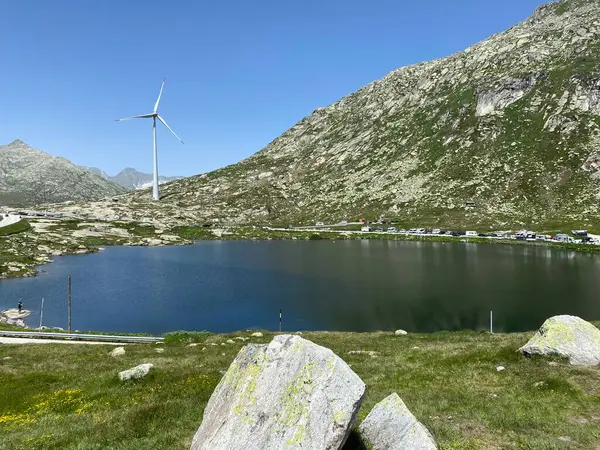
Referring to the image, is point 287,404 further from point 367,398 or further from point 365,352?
point 365,352

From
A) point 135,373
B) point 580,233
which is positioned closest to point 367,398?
point 135,373

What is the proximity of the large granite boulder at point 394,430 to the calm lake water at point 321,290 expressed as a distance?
52.3 m

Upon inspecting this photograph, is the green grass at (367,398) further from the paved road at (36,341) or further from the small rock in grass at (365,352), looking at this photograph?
the paved road at (36,341)

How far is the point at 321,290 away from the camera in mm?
92875

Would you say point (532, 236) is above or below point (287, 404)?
below

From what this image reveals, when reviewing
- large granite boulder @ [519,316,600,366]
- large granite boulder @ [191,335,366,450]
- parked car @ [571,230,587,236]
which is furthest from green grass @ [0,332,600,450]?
parked car @ [571,230,587,236]

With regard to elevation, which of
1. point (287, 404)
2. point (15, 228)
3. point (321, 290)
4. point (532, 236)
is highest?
point (15, 228)

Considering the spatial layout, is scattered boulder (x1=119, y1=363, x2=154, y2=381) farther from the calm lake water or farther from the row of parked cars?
the row of parked cars

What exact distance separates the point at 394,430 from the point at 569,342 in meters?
20.2

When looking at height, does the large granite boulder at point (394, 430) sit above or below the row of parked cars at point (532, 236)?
above

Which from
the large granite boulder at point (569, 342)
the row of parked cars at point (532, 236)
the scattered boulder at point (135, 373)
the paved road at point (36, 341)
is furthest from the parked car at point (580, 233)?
the scattered boulder at point (135, 373)

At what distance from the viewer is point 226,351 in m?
39.5

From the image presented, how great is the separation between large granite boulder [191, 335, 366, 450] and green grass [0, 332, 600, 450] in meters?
2.57

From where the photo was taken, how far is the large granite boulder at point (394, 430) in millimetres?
12719
